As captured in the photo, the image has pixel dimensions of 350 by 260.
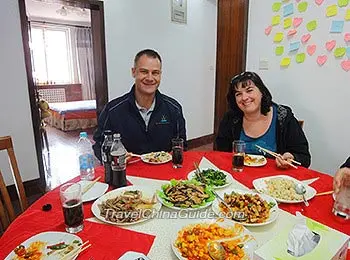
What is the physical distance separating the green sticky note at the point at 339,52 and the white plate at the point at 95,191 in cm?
222

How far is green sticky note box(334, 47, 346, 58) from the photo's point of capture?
87.1 inches

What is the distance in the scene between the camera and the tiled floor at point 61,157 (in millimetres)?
3352

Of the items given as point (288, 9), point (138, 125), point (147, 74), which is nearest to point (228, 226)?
point (138, 125)

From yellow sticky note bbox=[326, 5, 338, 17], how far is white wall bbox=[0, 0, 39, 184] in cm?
297

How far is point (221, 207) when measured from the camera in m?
1.02

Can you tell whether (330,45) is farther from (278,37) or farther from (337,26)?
(278,37)

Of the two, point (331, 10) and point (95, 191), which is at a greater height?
point (331, 10)

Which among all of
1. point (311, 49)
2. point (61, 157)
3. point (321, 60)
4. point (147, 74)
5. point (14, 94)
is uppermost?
point (311, 49)

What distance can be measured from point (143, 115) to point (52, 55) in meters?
7.09

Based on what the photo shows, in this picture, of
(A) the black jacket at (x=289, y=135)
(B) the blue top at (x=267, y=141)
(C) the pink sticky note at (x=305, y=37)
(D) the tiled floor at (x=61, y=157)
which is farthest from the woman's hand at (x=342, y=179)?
(D) the tiled floor at (x=61, y=157)

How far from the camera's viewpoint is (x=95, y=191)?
117 cm

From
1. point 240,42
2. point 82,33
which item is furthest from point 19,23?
point 82,33

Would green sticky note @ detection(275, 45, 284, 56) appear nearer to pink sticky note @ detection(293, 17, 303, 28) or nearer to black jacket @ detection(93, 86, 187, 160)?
pink sticky note @ detection(293, 17, 303, 28)

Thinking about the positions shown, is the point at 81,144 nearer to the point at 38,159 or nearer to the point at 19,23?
the point at 38,159
